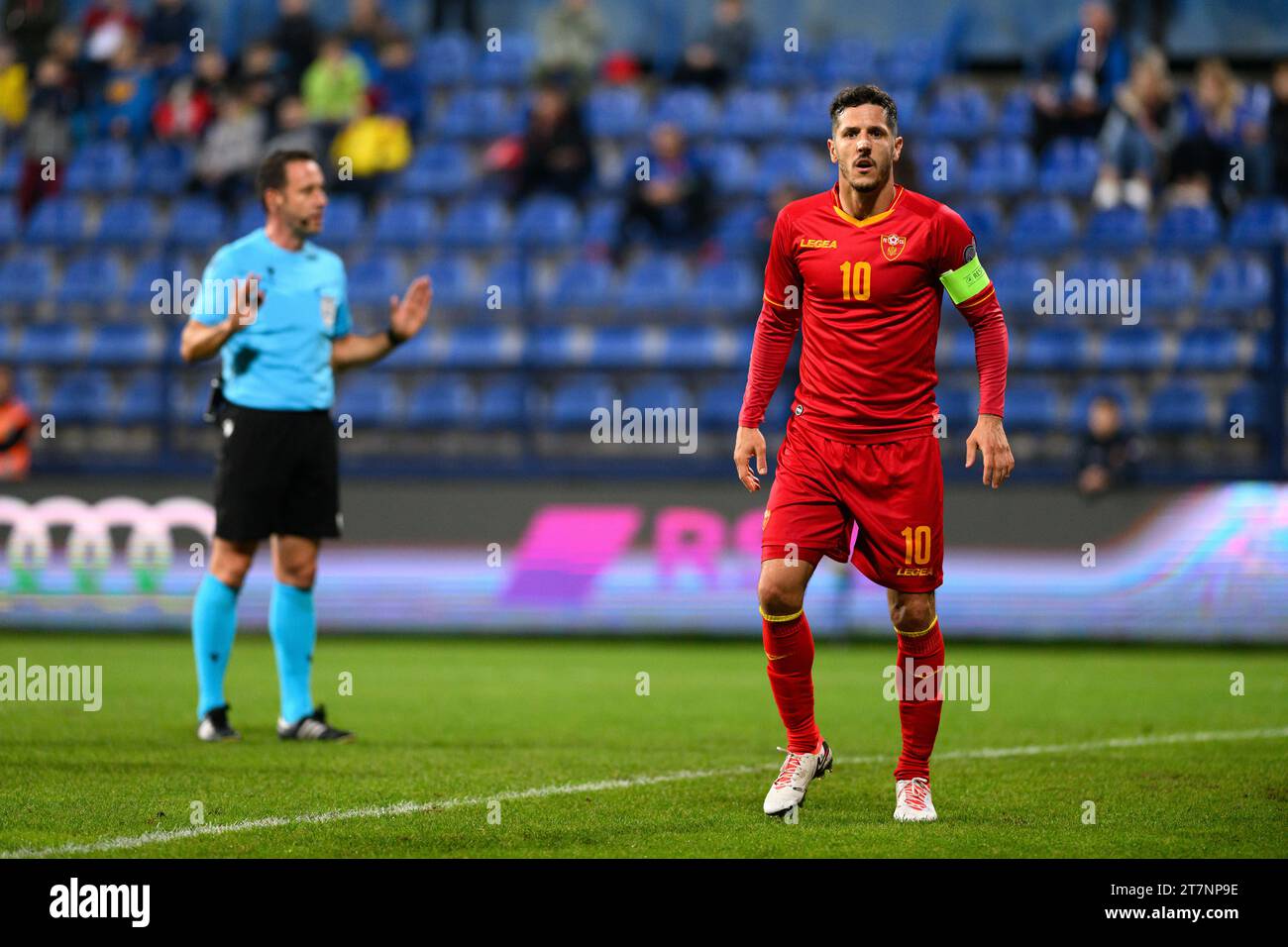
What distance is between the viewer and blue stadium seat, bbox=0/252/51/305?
15.2 metres

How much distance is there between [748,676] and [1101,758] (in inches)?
141

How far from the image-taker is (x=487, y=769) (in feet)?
21.6

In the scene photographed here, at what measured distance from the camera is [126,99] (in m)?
17.2

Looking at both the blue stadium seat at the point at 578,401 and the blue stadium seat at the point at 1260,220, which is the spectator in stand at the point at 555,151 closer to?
the blue stadium seat at the point at 578,401

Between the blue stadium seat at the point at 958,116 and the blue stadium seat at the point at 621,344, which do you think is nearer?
the blue stadium seat at the point at 621,344

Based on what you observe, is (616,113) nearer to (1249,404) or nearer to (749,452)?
(1249,404)

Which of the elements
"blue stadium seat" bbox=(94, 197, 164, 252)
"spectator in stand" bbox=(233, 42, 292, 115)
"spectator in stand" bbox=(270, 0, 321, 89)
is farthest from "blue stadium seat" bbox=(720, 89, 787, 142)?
"blue stadium seat" bbox=(94, 197, 164, 252)

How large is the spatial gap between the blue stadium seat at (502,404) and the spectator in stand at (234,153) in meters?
4.11

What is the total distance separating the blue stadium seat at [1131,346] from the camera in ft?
43.9

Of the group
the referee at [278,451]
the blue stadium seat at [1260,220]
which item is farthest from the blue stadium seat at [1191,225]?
the referee at [278,451]

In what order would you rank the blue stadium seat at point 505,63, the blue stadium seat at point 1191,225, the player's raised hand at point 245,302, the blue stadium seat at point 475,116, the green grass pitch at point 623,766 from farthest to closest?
1. the blue stadium seat at point 505,63
2. the blue stadium seat at point 475,116
3. the blue stadium seat at point 1191,225
4. the player's raised hand at point 245,302
5. the green grass pitch at point 623,766

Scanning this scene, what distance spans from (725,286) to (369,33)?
5.49 meters

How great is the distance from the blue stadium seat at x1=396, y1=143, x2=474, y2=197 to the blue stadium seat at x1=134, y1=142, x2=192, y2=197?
2.14 meters
